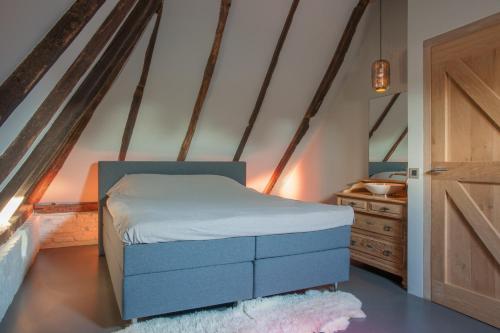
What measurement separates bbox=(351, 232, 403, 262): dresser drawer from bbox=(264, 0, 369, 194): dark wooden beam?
1.88m

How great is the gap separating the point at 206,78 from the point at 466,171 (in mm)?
2599

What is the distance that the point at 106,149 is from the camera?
407cm

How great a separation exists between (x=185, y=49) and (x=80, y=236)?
268 centimetres

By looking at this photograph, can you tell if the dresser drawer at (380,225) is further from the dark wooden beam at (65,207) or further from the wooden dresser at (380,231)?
the dark wooden beam at (65,207)

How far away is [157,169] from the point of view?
427 centimetres

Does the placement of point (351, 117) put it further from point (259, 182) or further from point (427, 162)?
point (427, 162)

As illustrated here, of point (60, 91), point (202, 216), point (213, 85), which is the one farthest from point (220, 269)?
point (213, 85)

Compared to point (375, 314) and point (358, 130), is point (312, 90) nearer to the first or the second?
point (358, 130)

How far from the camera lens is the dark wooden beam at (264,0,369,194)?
4004mm

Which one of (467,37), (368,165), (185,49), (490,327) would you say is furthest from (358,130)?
(490,327)

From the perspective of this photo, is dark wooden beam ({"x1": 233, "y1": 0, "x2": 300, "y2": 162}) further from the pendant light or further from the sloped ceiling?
the pendant light

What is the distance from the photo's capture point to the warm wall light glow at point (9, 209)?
2.88m

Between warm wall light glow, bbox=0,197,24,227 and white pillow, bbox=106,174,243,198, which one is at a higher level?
white pillow, bbox=106,174,243,198

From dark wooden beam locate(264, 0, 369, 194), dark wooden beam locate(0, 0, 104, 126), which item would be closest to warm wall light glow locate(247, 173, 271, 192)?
dark wooden beam locate(264, 0, 369, 194)
